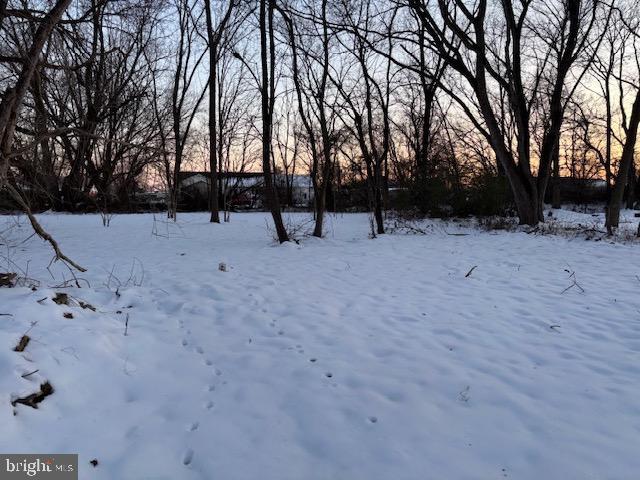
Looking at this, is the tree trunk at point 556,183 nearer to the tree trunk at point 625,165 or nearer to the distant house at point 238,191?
the distant house at point 238,191

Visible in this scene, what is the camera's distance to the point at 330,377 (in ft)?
10.3

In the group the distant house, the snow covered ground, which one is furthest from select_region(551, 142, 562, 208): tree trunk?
the snow covered ground

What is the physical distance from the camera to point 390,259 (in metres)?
7.92

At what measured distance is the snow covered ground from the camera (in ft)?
7.39

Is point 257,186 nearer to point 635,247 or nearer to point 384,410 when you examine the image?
point 635,247

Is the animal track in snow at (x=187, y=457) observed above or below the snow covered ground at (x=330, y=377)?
below

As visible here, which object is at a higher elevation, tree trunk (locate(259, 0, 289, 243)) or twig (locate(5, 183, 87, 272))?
tree trunk (locate(259, 0, 289, 243))

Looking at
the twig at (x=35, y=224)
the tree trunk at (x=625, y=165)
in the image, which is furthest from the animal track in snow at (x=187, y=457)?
the tree trunk at (x=625, y=165)

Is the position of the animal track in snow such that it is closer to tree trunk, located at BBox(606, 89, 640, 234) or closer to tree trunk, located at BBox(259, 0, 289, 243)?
tree trunk, located at BBox(259, 0, 289, 243)

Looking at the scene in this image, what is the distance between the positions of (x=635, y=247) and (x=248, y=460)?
9.37m

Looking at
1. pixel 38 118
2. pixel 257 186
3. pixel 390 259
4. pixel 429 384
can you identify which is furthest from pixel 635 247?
pixel 257 186

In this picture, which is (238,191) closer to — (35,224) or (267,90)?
(267,90)

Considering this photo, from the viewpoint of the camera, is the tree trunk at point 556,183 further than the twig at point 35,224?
Yes

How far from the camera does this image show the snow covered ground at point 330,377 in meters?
2.25
